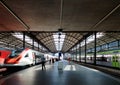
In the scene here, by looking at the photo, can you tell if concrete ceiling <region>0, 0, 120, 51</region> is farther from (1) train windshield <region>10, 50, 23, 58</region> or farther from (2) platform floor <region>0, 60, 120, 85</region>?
(1) train windshield <region>10, 50, 23, 58</region>

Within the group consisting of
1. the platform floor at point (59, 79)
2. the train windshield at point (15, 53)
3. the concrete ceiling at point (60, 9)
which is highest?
the concrete ceiling at point (60, 9)

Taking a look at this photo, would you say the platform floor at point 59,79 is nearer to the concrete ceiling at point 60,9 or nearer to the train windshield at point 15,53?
the concrete ceiling at point 60,9

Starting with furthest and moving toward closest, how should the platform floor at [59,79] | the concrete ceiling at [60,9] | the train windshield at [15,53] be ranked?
the train windshield at [15,53] < the concrete ceiling at [60,9] < the platform floor at [59,79]

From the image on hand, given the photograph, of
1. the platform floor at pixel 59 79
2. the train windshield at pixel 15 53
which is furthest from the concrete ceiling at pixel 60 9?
the train windshield at pixel 15 53

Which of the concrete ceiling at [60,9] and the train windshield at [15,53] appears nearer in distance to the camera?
the concrete ceiling at [60,9]

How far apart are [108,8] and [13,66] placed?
17.7m

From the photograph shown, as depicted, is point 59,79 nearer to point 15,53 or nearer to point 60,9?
point 60,9

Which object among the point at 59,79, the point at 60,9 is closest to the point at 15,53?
the point at 59,79

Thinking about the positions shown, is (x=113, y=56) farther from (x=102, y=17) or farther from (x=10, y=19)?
(x=10, y=19)

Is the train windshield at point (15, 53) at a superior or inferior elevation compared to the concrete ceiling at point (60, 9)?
inferior

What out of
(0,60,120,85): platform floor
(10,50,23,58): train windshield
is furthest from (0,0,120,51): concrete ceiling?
(10,50,23,58): train windshield

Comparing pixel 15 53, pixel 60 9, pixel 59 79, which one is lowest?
pixel 59 79

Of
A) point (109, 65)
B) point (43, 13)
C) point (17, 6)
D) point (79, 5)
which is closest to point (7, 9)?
point (17, 6)

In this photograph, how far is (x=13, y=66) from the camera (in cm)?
2877
